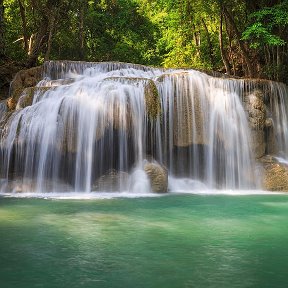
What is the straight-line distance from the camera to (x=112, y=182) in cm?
1254

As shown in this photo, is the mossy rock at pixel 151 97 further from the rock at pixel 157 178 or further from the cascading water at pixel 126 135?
the rock at pixel 157 178

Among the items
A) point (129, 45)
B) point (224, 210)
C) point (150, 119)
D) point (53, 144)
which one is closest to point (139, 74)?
point (150, 119)

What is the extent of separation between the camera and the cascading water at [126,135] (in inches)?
500

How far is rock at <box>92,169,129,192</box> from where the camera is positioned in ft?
41.0

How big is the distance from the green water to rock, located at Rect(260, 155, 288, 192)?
351 cm

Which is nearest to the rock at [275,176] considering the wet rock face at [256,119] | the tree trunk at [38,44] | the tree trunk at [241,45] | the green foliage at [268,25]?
the wet rock face at [256,119]

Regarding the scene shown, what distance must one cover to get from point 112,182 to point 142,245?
6.55 meters

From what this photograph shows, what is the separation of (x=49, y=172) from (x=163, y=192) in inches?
125

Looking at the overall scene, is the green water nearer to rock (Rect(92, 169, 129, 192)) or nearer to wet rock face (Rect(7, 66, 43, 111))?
rock (Rect(92, 169, 129, 192))

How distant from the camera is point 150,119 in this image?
13695mm

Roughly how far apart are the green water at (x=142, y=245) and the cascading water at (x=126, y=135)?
9.38 feet

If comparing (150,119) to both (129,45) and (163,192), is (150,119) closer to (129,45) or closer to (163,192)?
(163,192)

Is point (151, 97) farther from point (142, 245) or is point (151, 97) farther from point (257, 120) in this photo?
point (142, 245)

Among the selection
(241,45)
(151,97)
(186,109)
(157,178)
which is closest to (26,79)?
(151,97)
